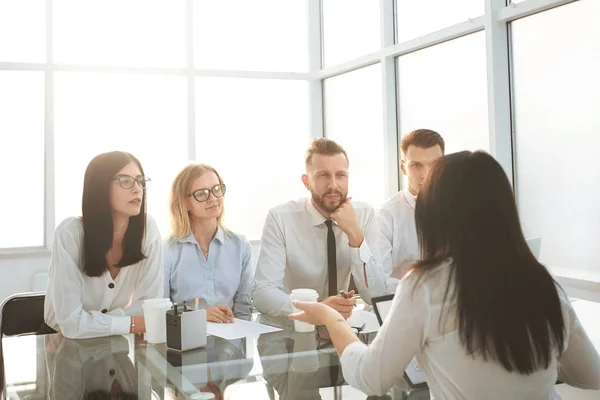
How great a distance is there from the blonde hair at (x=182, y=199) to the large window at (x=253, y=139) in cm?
245

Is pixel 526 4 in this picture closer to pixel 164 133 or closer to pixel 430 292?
pixel 430 292

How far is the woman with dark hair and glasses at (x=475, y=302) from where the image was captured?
3.54 ft

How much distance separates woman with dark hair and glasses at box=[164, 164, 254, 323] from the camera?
2664 millimetres

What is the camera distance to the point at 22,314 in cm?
254

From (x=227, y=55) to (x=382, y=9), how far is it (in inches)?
61.8

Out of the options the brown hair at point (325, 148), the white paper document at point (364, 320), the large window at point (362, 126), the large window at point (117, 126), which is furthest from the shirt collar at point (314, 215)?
the large window at point (117, 126)

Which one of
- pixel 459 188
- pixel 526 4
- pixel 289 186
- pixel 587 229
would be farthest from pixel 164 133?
pixel 459 188

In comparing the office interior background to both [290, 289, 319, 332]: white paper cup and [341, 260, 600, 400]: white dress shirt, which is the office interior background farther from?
[341, 260, 600, 400]: white dress shirt

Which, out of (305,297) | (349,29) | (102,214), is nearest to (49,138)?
(349,29)

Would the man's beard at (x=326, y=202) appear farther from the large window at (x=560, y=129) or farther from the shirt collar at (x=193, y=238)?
the large window at (x=560, y=129)

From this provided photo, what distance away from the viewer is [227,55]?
17.5ft

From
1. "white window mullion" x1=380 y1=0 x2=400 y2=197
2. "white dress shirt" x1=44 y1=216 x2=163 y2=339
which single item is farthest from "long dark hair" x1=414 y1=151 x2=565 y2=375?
"white window mullion" x1=380 y1=0 x2=400 y2=197

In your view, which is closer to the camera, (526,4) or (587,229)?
(587,229)

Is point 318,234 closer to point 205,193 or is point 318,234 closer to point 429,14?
point 205,193
